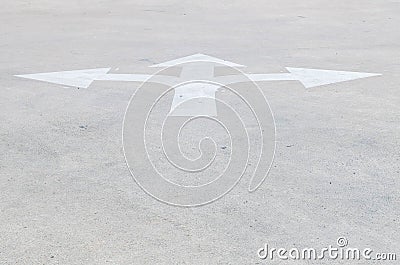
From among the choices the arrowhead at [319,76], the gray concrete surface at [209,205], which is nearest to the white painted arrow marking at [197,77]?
the arrowhead at [319,76]

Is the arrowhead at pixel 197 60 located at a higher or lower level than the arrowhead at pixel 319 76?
lower

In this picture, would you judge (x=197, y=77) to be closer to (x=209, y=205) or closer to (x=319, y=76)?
(x=319, y=76)

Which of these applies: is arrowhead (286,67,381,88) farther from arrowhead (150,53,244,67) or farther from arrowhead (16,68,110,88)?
arrowhead (16,68,110,88)

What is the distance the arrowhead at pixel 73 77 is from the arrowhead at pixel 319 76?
274 cm

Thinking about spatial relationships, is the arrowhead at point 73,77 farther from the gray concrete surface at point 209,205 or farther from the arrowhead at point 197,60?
the arrowhead at point 197,60

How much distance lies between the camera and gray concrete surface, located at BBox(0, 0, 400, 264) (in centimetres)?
543

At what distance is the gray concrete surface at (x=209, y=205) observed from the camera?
5430 mm

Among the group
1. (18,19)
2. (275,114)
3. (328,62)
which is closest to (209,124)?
(275,114)

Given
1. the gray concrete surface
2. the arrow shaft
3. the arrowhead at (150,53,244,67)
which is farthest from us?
the arrowhead at (150,53,244,67)

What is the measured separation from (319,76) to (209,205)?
4866mm

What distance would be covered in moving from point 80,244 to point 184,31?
9445 millimetres

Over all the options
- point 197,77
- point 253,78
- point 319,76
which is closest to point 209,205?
point 253,78

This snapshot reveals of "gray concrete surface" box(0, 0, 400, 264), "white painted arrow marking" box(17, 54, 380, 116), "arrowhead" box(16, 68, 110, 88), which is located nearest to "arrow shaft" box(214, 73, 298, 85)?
"white painted arrow marking" box(17, 54, 380, 116)

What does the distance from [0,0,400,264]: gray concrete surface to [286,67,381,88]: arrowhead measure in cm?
22
